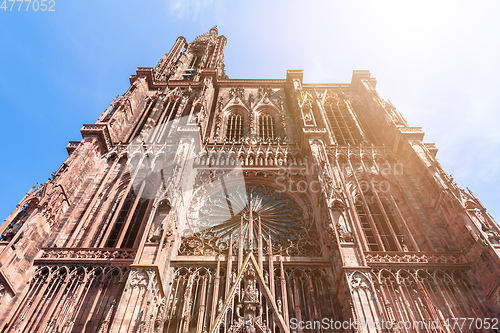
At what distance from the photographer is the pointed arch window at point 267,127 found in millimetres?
20656

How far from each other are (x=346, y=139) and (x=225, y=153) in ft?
23.8

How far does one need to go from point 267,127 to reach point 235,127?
2.02 meters

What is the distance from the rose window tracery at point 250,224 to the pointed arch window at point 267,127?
→ 226 inches

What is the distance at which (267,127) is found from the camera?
21.7m

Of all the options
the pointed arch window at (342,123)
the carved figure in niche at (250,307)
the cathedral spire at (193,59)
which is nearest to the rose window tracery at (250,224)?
the carved figure in niche at (250,307)

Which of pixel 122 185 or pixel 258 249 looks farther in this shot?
pixel 122 185

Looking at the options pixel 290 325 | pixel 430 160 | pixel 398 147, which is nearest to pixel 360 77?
pixel 398 147

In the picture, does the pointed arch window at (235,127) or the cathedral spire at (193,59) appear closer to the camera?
the pointed arch window at (235,127)

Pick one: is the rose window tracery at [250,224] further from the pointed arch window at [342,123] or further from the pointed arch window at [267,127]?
the pointed arch window at [342,123]

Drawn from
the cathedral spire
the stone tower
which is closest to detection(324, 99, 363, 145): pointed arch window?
the stone tower

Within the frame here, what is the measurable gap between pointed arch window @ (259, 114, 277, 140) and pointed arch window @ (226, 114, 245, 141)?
1.16m

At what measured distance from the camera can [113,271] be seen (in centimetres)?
1083

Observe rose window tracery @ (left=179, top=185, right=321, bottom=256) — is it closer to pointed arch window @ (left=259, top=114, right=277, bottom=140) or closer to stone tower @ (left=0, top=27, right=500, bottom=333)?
stone tower @ (left=0, top=27, right=500, bottom=333)

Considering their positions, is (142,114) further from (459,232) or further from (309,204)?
(459,232)
